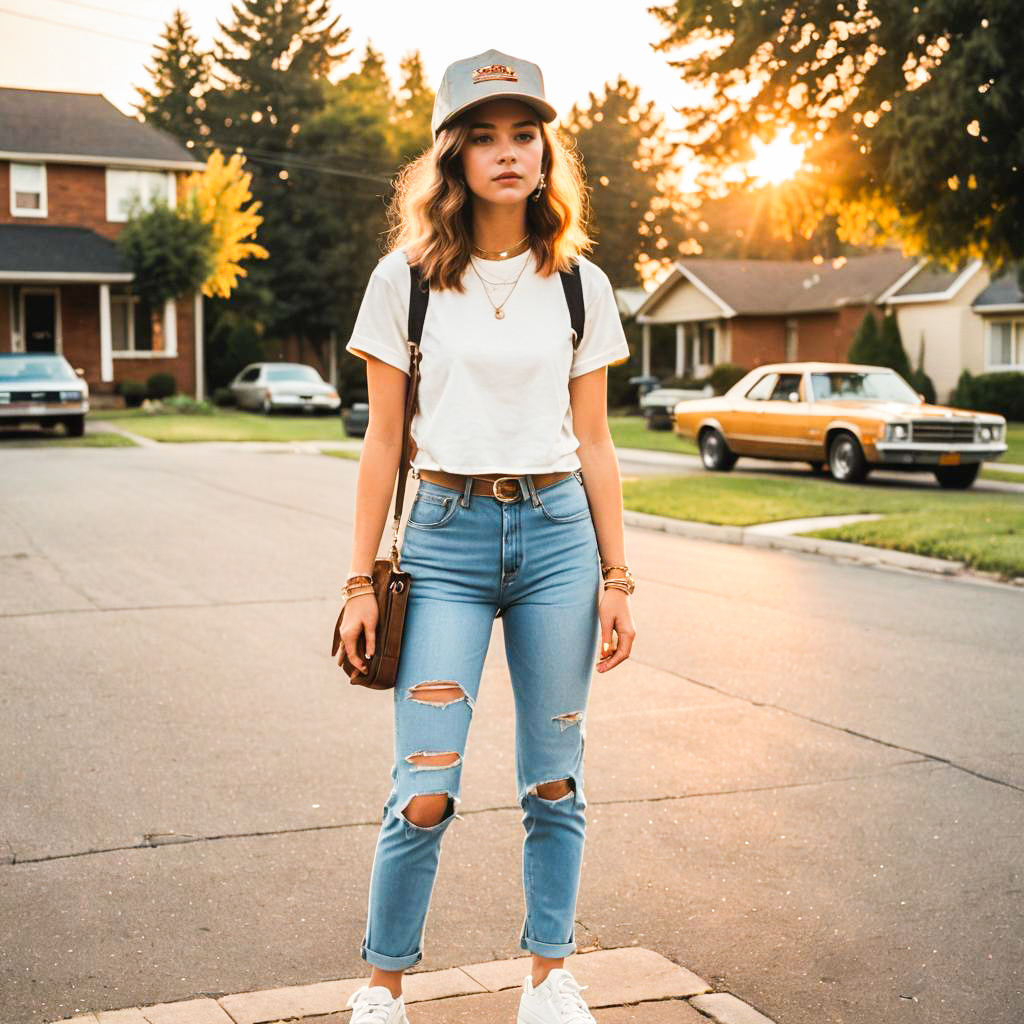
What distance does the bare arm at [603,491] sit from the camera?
3.22m

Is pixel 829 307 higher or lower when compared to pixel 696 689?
A: higher

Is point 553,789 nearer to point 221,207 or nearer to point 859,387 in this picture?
point 859,387

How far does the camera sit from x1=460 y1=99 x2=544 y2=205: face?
315 cm

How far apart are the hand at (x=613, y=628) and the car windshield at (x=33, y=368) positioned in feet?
83.8

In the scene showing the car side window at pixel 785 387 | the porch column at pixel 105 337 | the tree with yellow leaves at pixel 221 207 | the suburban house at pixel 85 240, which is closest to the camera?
the car side window at pixel 785 387

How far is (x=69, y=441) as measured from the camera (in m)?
26.4

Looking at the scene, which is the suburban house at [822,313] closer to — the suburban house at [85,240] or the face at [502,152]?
the suburban house at [85,240]

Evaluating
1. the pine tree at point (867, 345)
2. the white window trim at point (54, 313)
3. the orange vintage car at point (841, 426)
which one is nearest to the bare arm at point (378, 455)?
the orange vintage car at point (841, 426)

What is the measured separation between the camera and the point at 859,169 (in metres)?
21.7

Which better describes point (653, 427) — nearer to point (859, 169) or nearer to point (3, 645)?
point (859, 169)

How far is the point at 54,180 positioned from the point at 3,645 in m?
35.5

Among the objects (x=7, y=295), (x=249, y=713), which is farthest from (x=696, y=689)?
(x=7, y=295)

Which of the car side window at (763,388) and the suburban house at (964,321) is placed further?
the suburban house at (964,321)

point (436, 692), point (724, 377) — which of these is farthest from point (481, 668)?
point (724, 377)
